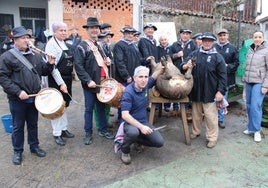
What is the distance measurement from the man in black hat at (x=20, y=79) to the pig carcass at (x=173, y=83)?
66.4 inches

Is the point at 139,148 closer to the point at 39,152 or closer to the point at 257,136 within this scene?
the point at 39,152

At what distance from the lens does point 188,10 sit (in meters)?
14.3

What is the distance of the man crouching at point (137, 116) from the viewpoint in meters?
3.99

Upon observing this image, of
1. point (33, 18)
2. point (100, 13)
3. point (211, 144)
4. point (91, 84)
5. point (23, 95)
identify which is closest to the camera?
point (23, 95)

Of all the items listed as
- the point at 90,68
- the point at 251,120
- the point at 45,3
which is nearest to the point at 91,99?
the point at 90,68

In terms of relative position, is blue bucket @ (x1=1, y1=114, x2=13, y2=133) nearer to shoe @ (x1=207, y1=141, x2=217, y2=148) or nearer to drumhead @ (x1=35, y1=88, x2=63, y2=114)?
drumhead @ (x1=35, y1=88, x2=63, y2=114)

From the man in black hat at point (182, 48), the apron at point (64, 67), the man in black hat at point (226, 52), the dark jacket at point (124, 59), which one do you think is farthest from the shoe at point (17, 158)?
the man in black hat at point (226, 52)

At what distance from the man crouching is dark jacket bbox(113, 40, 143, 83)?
3.16 ft

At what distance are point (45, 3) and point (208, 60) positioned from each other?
994cm

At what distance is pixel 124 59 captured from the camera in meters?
5.21

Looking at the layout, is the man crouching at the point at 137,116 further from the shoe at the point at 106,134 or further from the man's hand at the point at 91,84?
the shoe at the point at 106,134

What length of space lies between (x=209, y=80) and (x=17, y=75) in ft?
9.48

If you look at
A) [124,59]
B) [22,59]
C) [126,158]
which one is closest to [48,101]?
[22,59]

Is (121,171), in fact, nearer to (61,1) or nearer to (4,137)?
(4,137)
